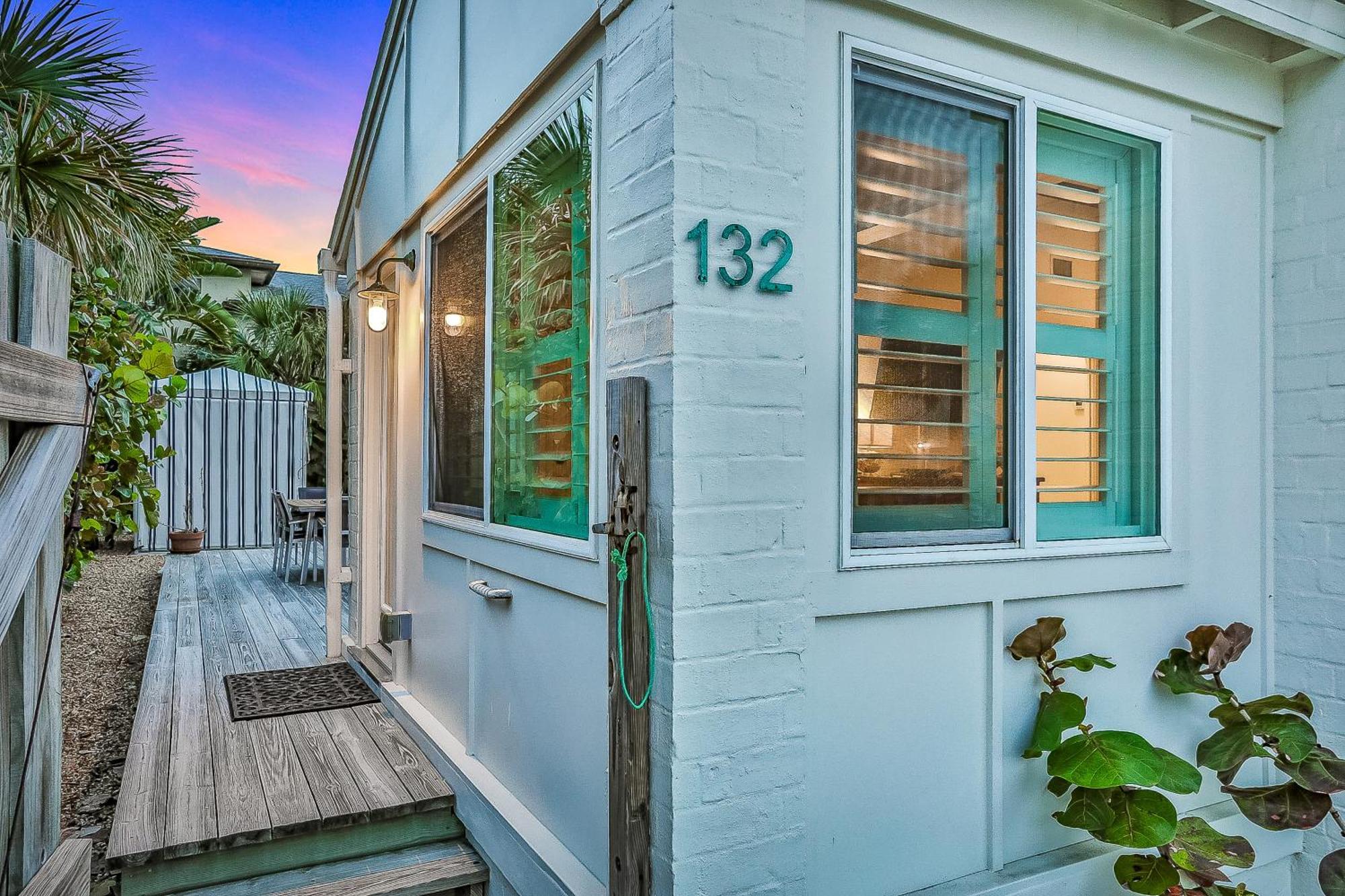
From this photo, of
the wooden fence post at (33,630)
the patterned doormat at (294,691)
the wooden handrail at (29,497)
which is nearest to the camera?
the wooden handrail at (29,497)

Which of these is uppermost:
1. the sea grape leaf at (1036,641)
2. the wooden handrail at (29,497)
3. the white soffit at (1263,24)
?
the white soffit at (1263,24)

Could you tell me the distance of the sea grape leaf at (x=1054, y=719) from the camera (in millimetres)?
2174

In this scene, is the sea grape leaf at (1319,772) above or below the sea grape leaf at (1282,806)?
above

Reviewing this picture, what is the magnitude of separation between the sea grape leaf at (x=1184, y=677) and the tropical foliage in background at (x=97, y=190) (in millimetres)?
3433

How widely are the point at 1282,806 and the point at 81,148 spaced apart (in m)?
5.80

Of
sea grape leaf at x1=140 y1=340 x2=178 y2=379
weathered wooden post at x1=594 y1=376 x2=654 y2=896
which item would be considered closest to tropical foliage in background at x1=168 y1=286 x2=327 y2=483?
sea grape leaf at x1=140 y1=340 x2=178 y2=379

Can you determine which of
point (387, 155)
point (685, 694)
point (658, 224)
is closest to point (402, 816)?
point (685, 694)

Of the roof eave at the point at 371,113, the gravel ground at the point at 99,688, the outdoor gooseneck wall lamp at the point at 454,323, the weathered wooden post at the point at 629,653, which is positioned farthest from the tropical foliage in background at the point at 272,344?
the weathered wooden post at the point at 629,653

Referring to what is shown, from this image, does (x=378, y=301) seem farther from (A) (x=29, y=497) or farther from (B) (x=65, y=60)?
(A) (x=29, y=497)

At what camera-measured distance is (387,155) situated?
14.4ft

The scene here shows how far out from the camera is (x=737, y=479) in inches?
69.4

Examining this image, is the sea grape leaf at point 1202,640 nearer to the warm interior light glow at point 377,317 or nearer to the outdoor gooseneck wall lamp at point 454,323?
the outdoor gooseneck wall lamp at point 454,323

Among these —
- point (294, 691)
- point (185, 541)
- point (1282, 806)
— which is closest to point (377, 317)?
point (294, 691)

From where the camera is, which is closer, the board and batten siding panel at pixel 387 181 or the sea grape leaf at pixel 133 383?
the sea grape leaf at pixel 133 383
